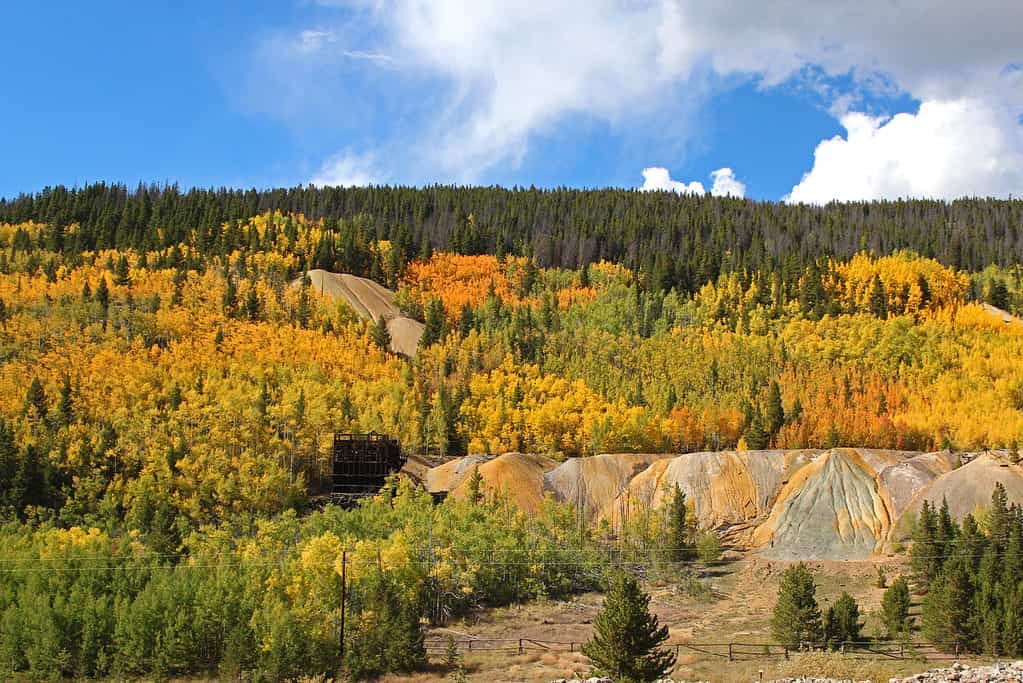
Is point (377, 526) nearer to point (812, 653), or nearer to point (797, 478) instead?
point (812, 653)

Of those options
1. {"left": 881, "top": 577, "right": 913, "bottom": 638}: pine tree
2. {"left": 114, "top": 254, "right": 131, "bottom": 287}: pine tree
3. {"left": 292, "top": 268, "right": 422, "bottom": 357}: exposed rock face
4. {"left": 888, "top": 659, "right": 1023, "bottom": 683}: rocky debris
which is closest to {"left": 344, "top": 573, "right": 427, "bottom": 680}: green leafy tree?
{"left": 888, "top": 659, "right": 1023, "bottom": 683}: rocky debris

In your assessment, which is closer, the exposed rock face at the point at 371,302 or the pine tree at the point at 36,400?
the pine tree at the point at 36,400

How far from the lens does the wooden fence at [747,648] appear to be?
5031 centimetres

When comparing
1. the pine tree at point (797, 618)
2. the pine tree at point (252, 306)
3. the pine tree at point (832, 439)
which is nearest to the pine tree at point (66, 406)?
the pine tree at point (252, 306)

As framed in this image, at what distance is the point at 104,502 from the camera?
77375 millimetres

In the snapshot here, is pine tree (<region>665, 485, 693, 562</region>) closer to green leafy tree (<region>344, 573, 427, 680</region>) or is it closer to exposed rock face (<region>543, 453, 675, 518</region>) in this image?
exposed rock face (<region>543, 453, 675, 518</region>)

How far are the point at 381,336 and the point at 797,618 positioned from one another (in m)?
80.0

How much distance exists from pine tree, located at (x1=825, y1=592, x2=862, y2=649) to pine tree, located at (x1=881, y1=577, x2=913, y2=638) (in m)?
2.39

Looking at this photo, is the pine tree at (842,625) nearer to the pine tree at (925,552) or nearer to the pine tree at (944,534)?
the pine tree at (925,552)

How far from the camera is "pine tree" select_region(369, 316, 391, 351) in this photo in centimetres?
12231

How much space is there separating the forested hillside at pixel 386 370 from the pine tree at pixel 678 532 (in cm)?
816

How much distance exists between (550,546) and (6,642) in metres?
37.0

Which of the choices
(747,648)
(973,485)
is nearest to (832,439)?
(973,485)

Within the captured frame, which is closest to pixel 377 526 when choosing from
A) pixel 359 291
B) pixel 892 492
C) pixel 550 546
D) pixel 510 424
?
pixel 550 546
